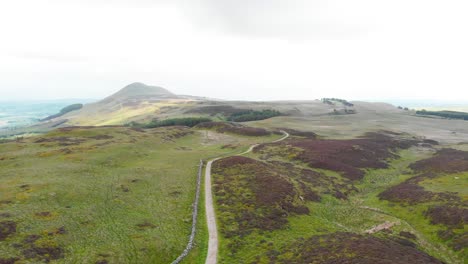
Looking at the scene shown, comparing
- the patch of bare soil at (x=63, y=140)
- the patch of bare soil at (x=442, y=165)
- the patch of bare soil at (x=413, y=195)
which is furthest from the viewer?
the patch of bare soil at (x=63, y=140)

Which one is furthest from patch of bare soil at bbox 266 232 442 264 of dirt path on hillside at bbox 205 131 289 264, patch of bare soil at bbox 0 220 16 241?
patch of bare soil at bbox 0 220 16 241

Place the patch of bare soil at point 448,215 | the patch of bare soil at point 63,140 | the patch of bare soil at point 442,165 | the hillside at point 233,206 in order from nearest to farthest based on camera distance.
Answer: the hillside at point 233,206, the patch of bare soil at point 448,215, the patch of bare soil at point 442,165, the patch of bare soil at point 63,140

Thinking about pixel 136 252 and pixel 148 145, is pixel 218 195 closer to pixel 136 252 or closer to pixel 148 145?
pixel 136 252

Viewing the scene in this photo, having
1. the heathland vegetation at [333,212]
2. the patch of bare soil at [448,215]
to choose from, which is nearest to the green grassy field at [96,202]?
the heathland vegetation at [333,212]

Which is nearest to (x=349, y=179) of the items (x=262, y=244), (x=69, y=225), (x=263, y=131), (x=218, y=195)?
(x=218, y=195)

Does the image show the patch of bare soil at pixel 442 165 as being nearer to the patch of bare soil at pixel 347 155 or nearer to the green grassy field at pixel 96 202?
the patch of bare soil at pixel 347 155

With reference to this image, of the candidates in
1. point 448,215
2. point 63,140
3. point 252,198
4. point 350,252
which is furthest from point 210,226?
point 63,140

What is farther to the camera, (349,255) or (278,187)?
(278,187)

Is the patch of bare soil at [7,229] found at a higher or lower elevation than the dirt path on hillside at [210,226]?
higher
